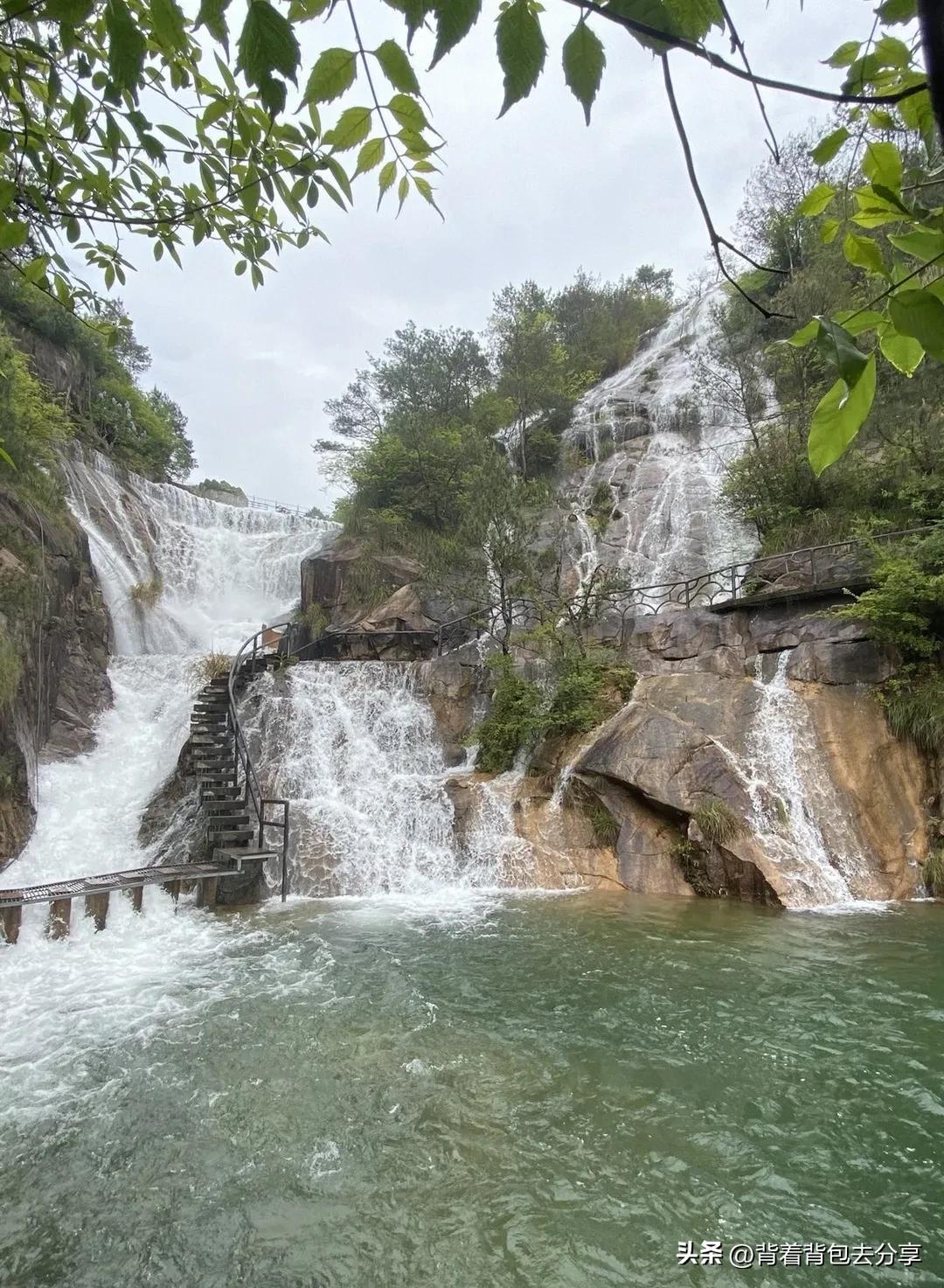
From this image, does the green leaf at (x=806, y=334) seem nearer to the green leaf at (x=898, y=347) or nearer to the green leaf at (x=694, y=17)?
the green leaf at (x=898, y=347)

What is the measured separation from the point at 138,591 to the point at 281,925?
49.6 feet

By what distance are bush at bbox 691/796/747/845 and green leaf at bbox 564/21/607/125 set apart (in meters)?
9.72

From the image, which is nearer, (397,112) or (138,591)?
(397,112)

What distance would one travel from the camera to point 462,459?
2258 centimetres

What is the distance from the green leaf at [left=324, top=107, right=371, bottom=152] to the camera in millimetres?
1289

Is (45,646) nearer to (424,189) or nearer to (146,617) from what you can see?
(146,617)

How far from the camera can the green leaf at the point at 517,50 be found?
871mm

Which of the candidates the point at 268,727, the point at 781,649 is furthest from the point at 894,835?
the point at 268,727

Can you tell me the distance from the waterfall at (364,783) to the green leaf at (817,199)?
10012mm

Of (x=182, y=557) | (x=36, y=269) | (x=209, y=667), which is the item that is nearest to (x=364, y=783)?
(x=209, y=667)

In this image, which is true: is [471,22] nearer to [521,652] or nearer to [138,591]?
[521,652]

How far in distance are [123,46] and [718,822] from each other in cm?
991

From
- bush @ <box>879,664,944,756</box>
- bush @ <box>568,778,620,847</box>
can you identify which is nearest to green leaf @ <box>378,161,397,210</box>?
bush @ <box>568,778,620,847</box>

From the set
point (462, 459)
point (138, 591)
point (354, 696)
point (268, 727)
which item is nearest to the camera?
point (268, 727)
